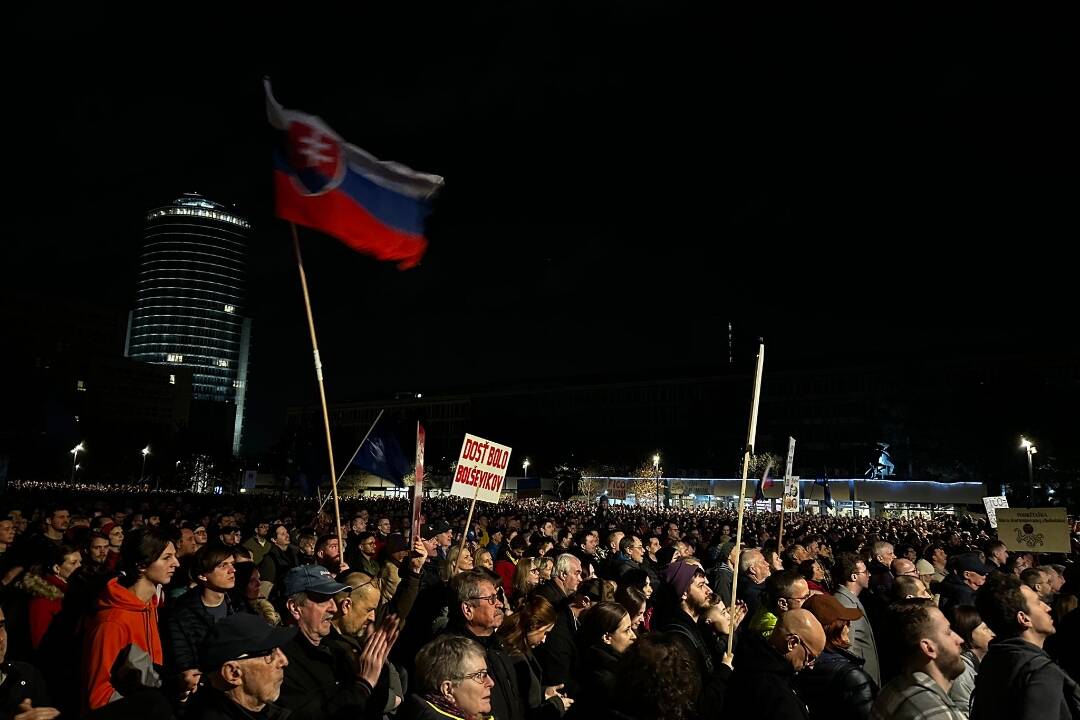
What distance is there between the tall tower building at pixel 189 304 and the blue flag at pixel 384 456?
179400 millimetres

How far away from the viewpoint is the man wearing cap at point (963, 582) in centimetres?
873

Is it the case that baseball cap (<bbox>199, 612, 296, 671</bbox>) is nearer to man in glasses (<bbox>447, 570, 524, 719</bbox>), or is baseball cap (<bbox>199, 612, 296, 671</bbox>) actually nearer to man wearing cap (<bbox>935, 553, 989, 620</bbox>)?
man in glasses (<bbox>447, 570, 524, 719</bbox>)

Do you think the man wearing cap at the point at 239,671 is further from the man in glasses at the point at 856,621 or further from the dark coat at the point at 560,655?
the man in glasses at the point at 856,621

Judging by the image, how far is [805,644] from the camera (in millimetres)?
4543

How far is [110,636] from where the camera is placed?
4.88m

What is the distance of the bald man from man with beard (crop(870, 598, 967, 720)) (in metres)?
0.42

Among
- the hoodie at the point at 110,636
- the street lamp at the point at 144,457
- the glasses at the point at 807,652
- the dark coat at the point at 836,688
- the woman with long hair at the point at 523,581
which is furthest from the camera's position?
the street lamp at the point at 144,457

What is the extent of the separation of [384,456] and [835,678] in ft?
54.0

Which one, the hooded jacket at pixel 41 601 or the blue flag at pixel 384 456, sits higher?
the blue flag at pixel 384 456

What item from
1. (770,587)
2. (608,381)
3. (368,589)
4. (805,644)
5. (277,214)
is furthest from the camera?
(608,381)

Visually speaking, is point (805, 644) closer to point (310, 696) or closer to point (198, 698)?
point (310, 696)

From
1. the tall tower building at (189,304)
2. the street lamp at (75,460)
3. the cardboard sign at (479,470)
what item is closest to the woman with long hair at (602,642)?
the cardboard sign at (479,470)

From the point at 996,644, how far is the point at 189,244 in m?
214

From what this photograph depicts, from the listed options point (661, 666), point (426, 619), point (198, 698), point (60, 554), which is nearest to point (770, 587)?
point (426, 619)
